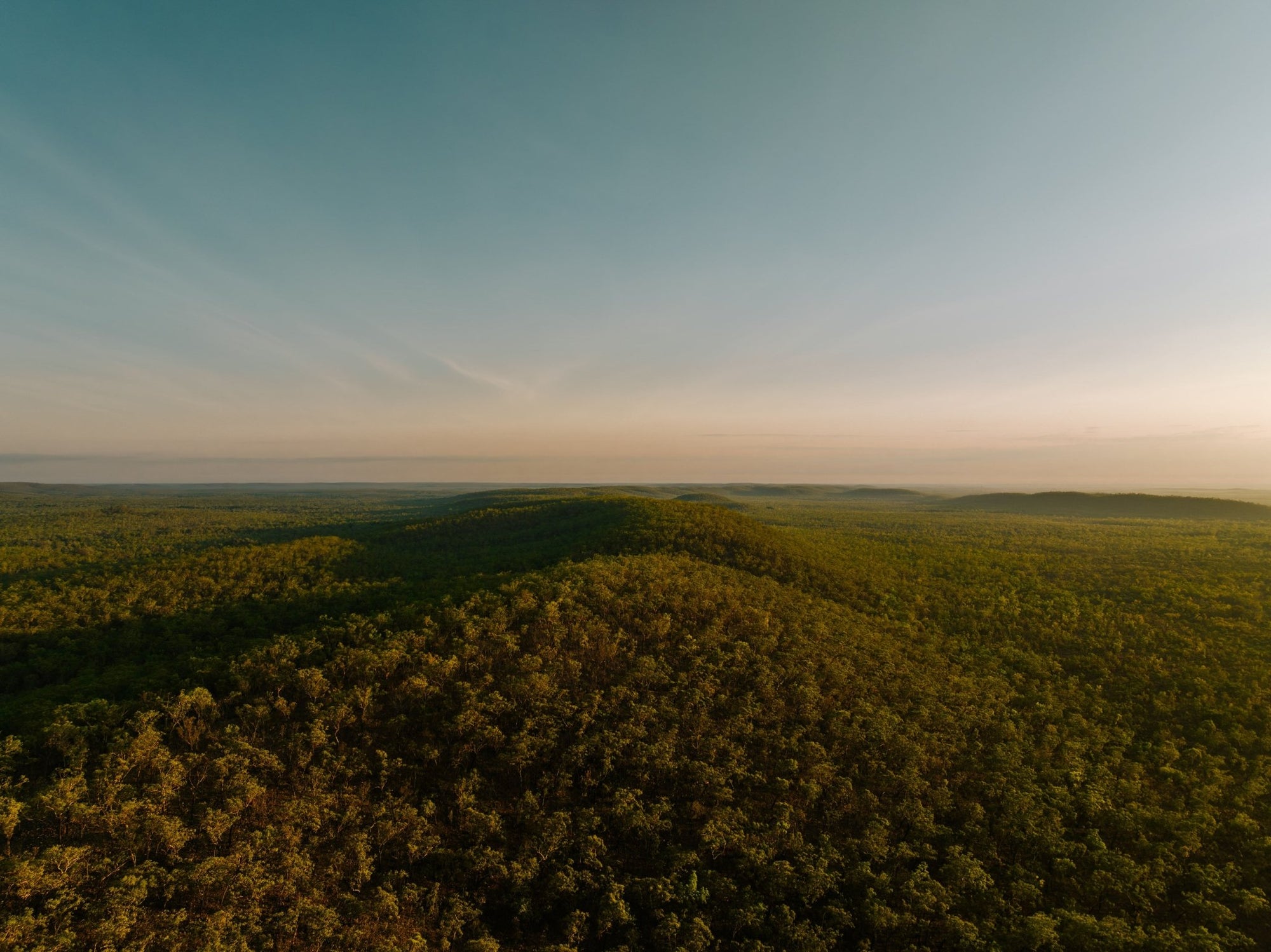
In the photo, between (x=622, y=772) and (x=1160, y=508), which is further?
(x=1160, y=508)

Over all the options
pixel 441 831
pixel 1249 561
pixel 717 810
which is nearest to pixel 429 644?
pixel 441 831

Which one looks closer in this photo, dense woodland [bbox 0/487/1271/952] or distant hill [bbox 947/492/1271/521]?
dense woodland [bbox 0/487/1271/952]

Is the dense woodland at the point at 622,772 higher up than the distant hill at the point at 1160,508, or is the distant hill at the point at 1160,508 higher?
the distant hill at the point at 1160,508

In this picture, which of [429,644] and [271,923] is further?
[429,644]

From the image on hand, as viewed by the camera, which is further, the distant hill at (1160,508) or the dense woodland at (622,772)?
the distant hill at (1160,508)

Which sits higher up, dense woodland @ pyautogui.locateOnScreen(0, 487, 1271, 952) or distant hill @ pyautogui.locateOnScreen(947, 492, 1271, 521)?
distant hill @ pyautogui.locateOnScreen(947, 492, 1271, 521)

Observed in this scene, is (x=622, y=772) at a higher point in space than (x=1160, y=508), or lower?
lower

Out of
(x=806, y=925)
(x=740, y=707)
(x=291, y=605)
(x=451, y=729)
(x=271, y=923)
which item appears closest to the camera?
(x=271, y=923)

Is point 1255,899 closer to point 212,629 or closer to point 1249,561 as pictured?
point 212,629
